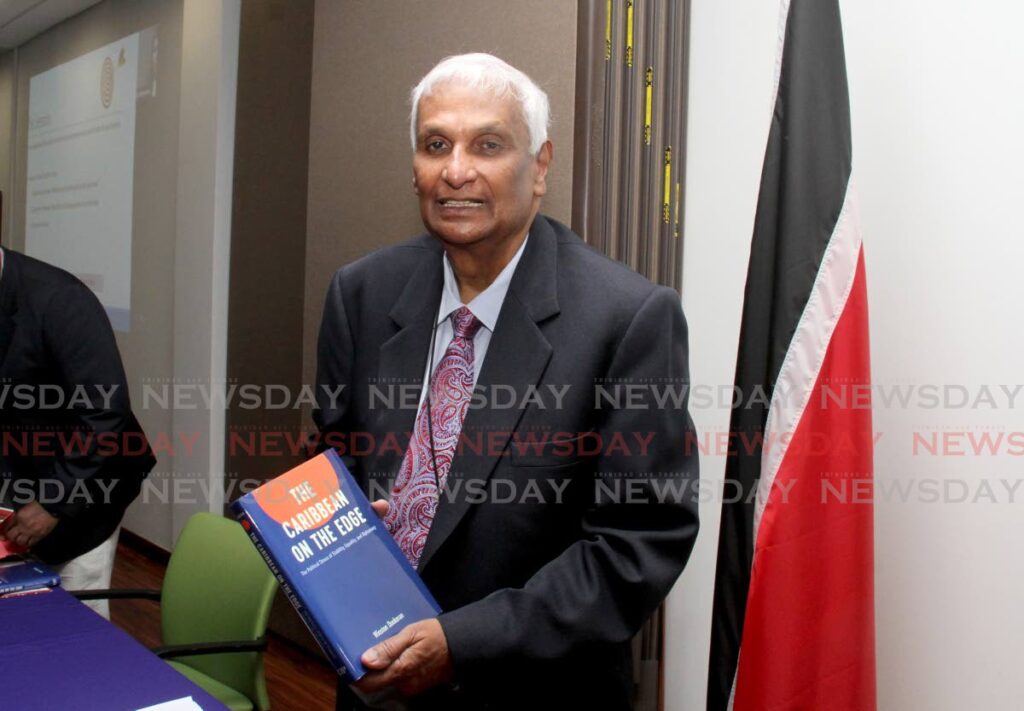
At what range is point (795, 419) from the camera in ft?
5.49

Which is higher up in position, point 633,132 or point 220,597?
point 633,132

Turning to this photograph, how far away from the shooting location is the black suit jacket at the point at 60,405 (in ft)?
7.33

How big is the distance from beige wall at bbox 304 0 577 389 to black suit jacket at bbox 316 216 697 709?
2.30 ft

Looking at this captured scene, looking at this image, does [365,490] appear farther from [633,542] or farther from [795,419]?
[795,419]

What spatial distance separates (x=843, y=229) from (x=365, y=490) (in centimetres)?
102

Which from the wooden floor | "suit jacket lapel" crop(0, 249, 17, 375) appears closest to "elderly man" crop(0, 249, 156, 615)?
"suit jacket lapel" crop(0, 249, 17, 375)

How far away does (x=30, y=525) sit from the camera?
85.0 inches

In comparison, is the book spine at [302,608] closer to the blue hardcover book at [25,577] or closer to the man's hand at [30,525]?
the blue hardcover book at [25,577]

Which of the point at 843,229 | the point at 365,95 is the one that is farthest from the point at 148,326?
the point at 843,229

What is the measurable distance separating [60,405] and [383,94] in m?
1.24

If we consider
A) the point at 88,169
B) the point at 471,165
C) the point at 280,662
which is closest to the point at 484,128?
the point at 471,165

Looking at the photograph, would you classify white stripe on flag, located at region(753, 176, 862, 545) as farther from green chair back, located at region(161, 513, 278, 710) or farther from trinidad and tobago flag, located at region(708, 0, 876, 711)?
green chair back, located at region(161, 513, 278, 710)

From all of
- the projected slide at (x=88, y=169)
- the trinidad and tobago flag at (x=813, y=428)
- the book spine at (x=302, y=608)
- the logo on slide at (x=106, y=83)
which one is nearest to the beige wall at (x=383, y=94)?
the trinidad and tobago flag at (x=813, y=428)

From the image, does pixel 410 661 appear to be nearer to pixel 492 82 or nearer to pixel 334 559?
pixel 334 559
